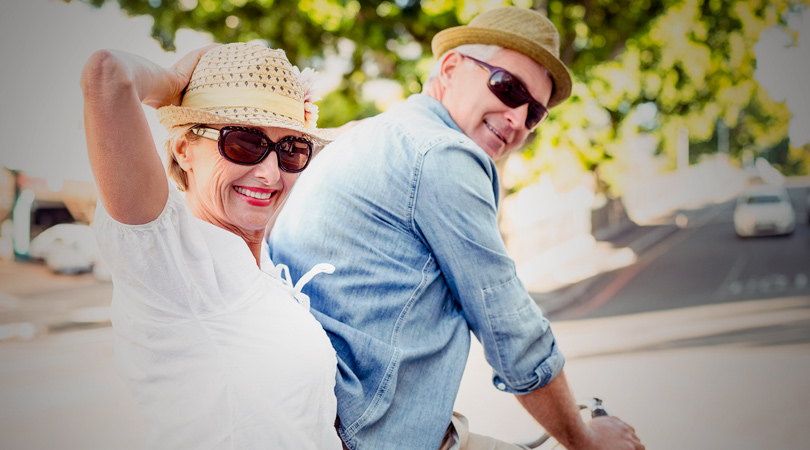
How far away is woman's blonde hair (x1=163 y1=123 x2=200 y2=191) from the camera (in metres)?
1.44

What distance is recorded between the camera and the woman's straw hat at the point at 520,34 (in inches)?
91.5

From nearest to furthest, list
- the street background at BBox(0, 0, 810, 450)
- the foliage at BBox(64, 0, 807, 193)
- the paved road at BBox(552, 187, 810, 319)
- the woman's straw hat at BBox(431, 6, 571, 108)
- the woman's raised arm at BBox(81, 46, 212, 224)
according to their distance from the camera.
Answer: the woman's raised arm at BBox(81, 46, 212, 224)
the woman's straw hat at BBox(431, 6, 571, 108)
the street background at BBox(0, 0, 810, 450)
the foliage at BBox(64, 0, 807, 193)
the paved road at BBox(552, 187, 810, 319)

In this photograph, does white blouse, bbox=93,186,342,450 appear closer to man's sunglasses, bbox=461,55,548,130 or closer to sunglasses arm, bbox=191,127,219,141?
sunglasses arm, bbox=191,127,219,141

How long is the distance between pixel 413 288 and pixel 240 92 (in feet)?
2.24

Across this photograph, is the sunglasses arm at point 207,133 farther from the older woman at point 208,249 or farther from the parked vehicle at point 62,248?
the parked vehicle at point 62,248

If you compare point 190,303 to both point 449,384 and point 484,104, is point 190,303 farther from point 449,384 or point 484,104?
point 484,104

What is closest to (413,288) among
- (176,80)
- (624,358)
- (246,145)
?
(246,145)

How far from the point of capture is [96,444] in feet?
16.9

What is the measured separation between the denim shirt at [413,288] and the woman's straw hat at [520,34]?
0.72m

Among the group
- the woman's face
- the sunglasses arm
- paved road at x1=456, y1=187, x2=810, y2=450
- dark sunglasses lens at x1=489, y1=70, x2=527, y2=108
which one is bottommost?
paved road at x1=456, y1=187, x2=810, y2=450

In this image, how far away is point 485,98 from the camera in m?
2.34

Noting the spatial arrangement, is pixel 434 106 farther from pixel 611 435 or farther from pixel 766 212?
pixel 766 212

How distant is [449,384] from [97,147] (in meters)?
1.09

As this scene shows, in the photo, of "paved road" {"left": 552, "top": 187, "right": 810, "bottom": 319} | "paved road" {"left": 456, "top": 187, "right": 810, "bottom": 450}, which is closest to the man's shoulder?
"paved road" {"left": 456, "top": 187, "right": 810, "bottom": 450}
